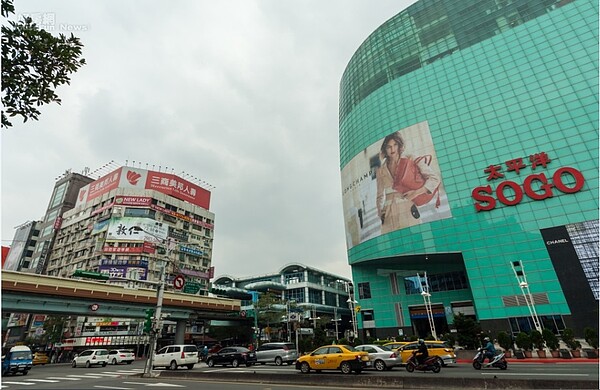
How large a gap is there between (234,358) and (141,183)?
62645mm

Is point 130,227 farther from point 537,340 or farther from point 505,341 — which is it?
point 537,340

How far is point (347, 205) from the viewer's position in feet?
225

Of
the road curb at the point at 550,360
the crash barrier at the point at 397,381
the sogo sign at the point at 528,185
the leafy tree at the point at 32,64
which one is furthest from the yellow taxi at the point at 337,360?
the sogo sign at the point at 528,185

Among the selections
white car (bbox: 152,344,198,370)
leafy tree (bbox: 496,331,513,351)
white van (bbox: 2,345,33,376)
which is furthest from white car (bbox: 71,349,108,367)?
leafy tree (bbox: 496,331,513,351)

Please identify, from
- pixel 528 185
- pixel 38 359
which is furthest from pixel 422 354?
pixel 38 359

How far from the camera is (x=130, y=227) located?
233 feet

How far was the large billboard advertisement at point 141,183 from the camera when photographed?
258 ft

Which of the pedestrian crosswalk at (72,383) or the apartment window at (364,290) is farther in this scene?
the apartment window at (364,290)

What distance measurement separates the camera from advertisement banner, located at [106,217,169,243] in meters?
69.6

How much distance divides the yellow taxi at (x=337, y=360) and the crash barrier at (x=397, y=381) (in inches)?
142

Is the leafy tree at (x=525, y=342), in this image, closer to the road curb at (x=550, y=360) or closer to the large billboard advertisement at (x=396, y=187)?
the road curb at (x=550, y=360)

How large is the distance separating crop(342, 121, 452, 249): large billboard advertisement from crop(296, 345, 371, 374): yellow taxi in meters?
38.2

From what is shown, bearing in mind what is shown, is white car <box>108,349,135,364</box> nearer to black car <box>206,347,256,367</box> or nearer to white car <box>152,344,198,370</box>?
white car <box>152,344,198,370</box>

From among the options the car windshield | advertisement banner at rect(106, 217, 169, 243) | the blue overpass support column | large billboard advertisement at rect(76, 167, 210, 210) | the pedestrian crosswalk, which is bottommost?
the pedestrian crosswalk
